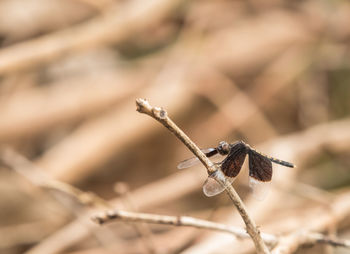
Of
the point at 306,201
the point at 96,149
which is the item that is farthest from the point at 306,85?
the point at 96,149

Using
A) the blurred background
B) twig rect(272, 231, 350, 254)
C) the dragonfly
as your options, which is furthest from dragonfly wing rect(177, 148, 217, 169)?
the blurred background

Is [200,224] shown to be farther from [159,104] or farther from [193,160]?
[159,104]

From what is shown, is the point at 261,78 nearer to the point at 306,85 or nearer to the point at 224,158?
the point at 306,85

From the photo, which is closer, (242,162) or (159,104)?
(242,162)

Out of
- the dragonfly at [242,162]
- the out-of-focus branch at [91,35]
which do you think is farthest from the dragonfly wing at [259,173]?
the out-of-focus branch at [91,35]

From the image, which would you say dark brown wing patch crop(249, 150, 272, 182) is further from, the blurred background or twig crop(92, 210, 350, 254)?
the blurred background

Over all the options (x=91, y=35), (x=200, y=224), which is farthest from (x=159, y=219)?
(x=91, y=35)
